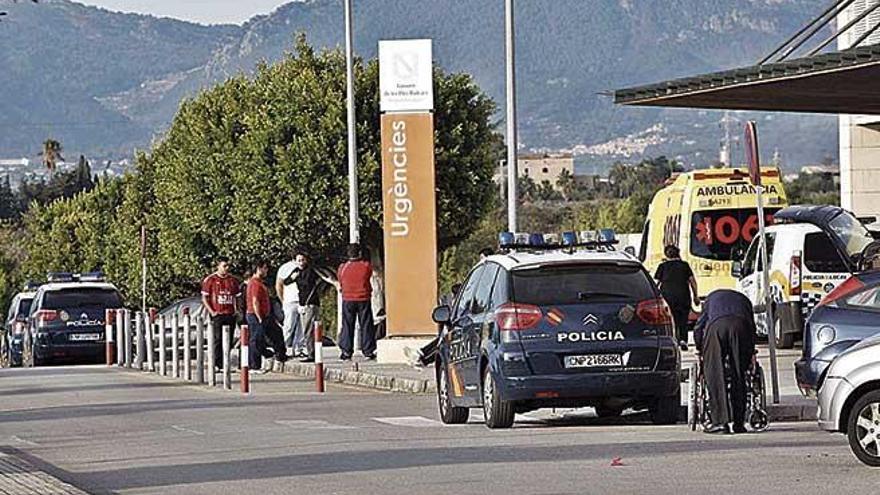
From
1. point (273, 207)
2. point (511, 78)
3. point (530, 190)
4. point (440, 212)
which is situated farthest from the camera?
point (530, 190)

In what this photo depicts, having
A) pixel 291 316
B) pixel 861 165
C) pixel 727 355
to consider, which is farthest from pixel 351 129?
pixel 727 355

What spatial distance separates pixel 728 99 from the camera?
28453 millimetres

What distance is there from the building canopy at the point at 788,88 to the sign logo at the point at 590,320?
6478 millimetres

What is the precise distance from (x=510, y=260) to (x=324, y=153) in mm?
36955

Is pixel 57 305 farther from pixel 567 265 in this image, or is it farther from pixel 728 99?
pixel 567 265

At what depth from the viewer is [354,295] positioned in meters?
29.5

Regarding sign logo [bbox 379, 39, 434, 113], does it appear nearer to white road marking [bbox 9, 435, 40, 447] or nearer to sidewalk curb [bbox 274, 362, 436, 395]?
sidewalk curb [bbox 274, 362, 436, 395]

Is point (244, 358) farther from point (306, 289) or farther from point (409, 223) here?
point (306, 289)

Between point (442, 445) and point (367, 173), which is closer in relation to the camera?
point (442, 445)

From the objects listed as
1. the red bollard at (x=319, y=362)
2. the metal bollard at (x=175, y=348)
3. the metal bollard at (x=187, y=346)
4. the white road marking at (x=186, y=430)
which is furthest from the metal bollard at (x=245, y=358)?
the white road marking at (x=186, y=430)

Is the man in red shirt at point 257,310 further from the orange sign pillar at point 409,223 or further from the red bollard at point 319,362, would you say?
the red bollard at point 319,362

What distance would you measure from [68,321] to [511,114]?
1187 cm

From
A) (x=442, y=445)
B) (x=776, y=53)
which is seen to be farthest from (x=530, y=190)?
(x=442, y=445)

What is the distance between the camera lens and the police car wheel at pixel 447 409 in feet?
64.5
